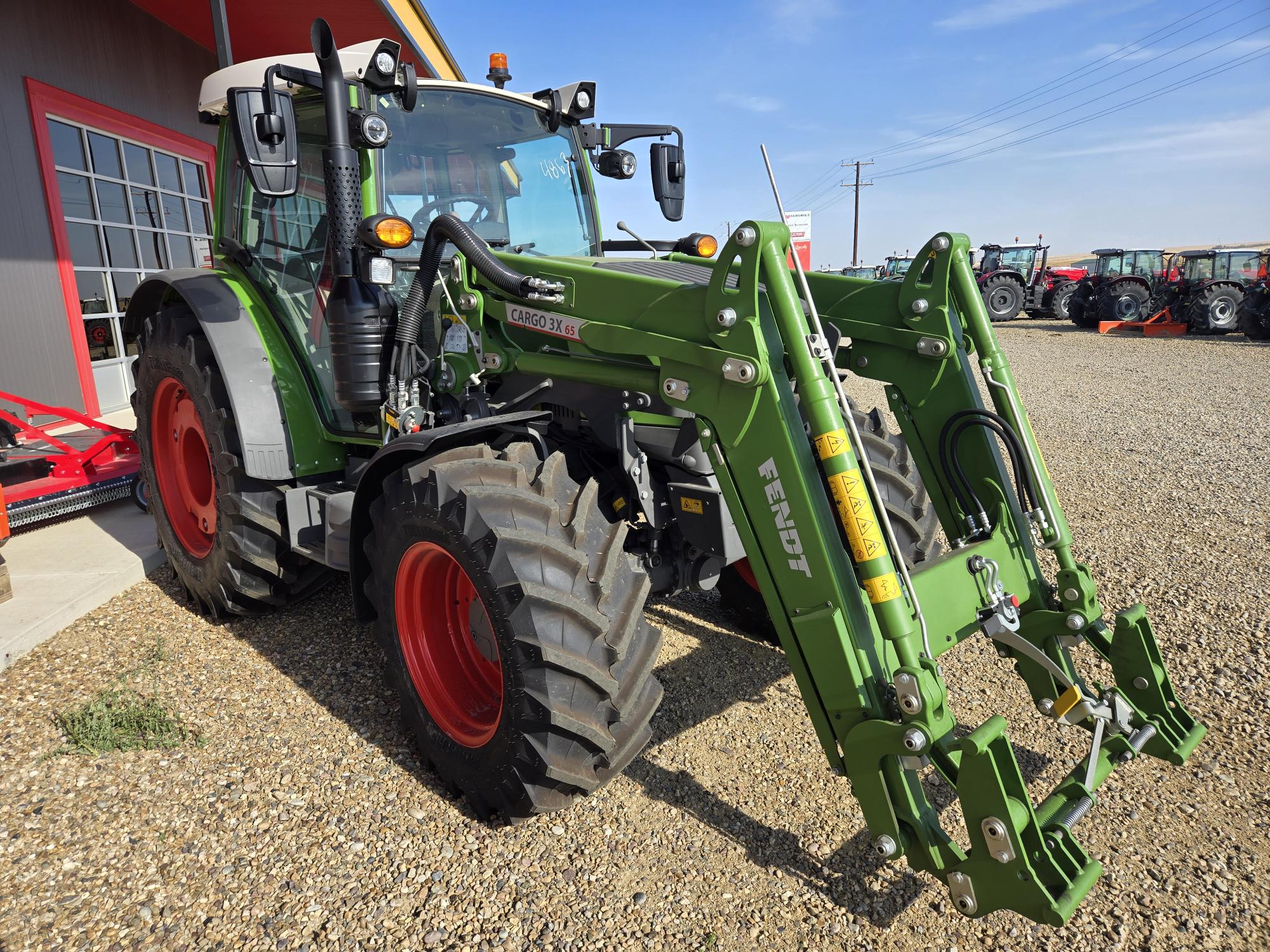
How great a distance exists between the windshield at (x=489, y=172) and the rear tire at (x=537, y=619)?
121 cm

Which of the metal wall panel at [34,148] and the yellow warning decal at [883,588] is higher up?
the metal wall panel at [34,148]

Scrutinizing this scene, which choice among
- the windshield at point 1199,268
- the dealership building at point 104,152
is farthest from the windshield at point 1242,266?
the dealership building at point 104,152

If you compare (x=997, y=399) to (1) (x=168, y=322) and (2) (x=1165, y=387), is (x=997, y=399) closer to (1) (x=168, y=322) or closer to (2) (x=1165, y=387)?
(1) (x=168, y=322)

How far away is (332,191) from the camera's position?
116 inches

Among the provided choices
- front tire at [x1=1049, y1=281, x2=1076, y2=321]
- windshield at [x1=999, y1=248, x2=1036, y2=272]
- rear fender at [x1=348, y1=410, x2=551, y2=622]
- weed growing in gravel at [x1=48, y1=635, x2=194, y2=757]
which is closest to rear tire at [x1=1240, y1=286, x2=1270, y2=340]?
front tire at [x1=1049, y1=281, x2=1076, y2=321]

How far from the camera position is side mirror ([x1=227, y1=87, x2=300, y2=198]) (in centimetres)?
251

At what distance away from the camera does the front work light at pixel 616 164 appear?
3.97 metres

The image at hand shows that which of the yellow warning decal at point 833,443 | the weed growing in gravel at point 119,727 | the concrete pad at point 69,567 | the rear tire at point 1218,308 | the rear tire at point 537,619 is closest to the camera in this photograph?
the yellow warning decal at point 833,443

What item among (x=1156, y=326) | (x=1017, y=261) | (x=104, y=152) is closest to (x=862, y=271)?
(x=1017, y=261)

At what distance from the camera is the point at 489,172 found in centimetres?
353

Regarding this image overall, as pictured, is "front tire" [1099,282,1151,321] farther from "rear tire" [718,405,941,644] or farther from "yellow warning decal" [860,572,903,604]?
"yellow warning decal" [860,572,903,604]

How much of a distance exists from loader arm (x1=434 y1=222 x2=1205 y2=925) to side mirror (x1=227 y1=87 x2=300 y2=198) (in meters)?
0.69

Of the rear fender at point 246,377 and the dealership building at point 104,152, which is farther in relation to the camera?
the dealership building at point 104,152

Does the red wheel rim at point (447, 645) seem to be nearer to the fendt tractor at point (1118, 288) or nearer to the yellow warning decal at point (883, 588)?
the yellow warning decal at point (883, 588)
